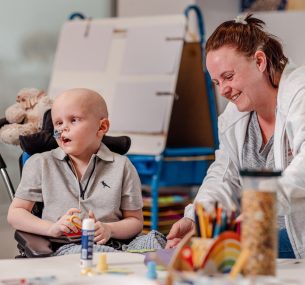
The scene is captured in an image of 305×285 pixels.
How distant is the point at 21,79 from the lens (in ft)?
15.0

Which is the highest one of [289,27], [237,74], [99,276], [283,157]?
[289,27]

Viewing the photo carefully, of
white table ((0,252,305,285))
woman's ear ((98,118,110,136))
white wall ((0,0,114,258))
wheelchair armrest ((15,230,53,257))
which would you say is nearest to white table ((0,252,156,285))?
white table ((0,252,305,285))

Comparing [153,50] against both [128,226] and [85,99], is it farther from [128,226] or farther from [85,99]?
[128,226]

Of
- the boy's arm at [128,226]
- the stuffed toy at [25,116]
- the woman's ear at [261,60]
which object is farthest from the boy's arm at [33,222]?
the woman's ear at [261,60]

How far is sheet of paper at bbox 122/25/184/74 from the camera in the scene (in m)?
4.23

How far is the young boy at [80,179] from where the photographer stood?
2285mm

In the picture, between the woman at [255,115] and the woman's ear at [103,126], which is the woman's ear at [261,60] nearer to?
the woman at [255,115]

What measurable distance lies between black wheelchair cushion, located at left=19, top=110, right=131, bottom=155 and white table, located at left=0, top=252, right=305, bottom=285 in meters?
0.60

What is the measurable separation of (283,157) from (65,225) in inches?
29.3

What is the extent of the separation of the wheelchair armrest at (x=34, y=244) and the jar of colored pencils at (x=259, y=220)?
26.3 inches

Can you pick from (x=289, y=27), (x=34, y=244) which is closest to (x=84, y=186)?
(x=34, y=244)

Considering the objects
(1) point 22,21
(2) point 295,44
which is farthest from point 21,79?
(2) point 295,44

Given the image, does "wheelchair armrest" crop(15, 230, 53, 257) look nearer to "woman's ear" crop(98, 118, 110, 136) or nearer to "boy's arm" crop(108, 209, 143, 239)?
"boy's arm" crop(108, 209, 143, 239)

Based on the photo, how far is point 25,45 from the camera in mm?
4562
